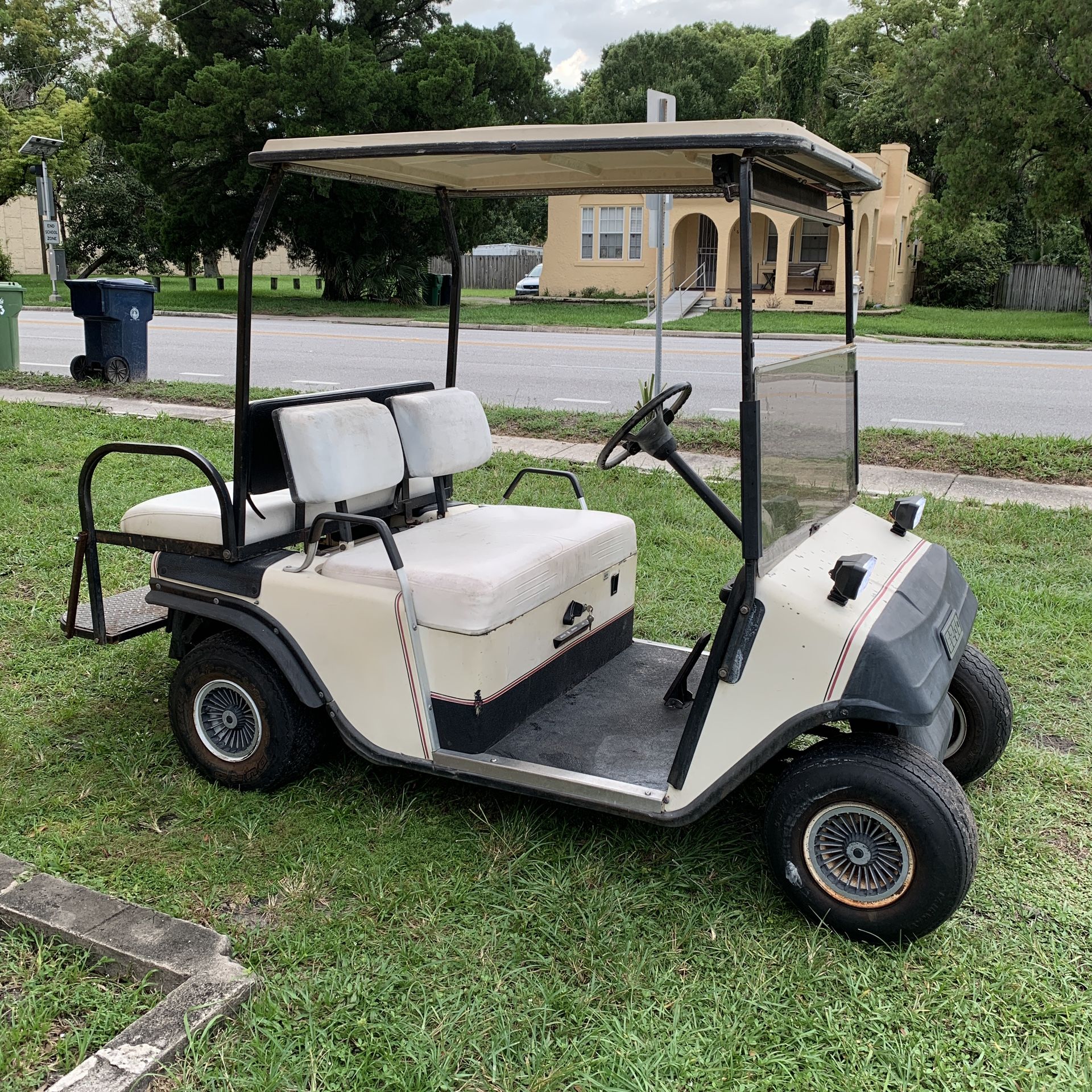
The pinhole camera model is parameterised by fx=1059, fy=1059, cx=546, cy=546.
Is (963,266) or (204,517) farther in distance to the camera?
(963,266)

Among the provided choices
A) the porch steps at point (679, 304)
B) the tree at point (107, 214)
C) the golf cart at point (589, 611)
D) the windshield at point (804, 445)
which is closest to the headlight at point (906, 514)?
the golf cart at point (589, 611)

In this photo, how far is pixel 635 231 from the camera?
93.5 ft

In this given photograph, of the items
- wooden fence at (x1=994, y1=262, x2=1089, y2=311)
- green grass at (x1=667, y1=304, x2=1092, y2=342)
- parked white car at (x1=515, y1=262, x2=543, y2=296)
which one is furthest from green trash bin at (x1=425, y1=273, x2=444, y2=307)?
wooden fence at (x1=994, y1=262, x2=1089, y2=311)

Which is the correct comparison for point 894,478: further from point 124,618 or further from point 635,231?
point 635,231

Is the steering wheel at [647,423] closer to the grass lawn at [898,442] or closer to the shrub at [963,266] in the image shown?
the grass lawn at [898,442]

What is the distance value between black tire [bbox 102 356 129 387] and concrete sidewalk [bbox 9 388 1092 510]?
1.54 m

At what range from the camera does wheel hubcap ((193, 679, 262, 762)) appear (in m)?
3.32

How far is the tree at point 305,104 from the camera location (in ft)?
68.4

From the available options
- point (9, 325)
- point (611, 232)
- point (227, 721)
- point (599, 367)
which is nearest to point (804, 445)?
point (227, 721)

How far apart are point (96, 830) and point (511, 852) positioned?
4.02 ft

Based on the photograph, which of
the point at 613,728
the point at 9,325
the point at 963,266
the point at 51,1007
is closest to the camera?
the point at 51,1007

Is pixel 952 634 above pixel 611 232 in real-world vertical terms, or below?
below

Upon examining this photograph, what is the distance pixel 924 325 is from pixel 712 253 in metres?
10.3

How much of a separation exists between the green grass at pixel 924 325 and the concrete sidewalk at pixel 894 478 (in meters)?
11.6
